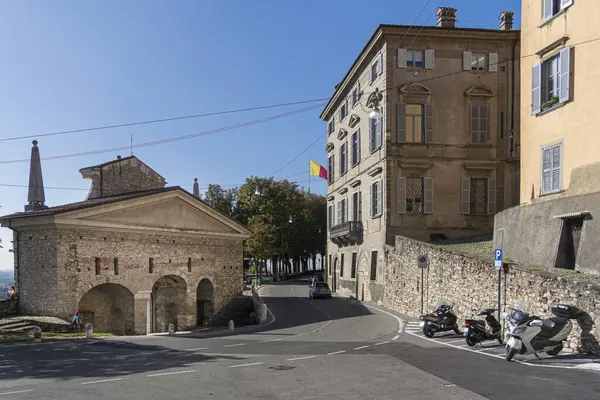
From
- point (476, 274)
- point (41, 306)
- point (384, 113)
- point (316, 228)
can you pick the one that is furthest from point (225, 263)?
point (316, 228)

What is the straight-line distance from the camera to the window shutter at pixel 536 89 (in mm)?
17672

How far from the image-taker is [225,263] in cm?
3256

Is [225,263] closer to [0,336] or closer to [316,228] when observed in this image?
[0,336]

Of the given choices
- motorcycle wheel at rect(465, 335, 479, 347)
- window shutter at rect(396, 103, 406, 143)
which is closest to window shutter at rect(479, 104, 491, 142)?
window shutter at rect(396, 103, 406, 143)

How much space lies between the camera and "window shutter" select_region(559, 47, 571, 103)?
1590 centimetres

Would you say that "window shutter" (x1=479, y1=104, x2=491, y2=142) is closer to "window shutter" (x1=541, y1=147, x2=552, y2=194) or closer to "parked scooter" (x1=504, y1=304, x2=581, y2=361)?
"window shutter" (x1=541, y1=147, x2=552, y2=194)

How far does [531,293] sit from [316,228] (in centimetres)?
5580

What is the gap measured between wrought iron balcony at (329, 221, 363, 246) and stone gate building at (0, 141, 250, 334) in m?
7.78

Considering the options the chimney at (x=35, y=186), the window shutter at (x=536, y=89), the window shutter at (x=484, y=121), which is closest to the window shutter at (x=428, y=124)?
the window shutter at (x=484, y=121)

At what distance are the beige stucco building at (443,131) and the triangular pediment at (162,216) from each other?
1030cm

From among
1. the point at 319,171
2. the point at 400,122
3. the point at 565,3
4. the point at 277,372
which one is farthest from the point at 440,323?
the point at 319,171

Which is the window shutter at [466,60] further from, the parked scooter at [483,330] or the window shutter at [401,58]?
the parked scooter at [483,330]

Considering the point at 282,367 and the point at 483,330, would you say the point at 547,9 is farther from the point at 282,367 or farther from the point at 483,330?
the point at 282,367

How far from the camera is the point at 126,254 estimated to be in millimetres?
25984
